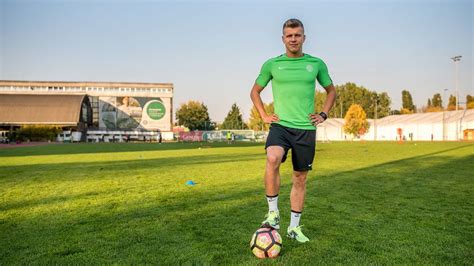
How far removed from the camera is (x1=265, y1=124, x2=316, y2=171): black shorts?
425 cm

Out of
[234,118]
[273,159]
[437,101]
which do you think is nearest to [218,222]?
[273,159]

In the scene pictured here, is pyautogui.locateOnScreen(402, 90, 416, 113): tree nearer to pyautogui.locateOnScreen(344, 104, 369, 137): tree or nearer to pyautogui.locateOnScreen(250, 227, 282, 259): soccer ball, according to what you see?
pyautogui.locateOnScreen(344, 104, 369, 137): tree

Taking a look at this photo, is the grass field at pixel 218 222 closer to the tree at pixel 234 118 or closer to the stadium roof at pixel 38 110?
the stadium roof at pixel 38 110

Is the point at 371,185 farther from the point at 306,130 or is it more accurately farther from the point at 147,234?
the point at 147,234

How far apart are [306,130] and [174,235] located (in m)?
1.86

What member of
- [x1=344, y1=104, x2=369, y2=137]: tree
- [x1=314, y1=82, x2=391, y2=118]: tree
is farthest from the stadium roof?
[x1=314, y1=82, x2=391, y2=118]: tree

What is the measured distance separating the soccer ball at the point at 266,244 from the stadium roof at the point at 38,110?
71.5 meters

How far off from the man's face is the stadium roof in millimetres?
71127

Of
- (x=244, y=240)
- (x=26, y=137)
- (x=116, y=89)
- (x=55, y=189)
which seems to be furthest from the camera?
(x=116, y=89)

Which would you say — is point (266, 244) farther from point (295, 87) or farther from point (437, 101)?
point (437, 101)

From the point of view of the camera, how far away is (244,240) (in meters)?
4.18

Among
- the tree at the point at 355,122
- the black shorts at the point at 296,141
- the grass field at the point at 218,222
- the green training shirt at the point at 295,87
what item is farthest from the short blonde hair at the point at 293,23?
the tree at the point at 355,122

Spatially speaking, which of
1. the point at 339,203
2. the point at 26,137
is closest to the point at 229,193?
the point at 339,203

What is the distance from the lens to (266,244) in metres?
3.63
